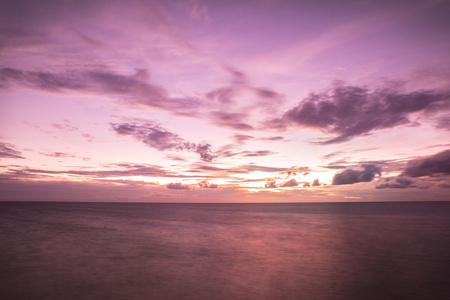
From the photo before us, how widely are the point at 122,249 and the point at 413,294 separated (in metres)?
24.0

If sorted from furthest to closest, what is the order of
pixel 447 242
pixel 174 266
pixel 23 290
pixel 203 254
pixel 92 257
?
pixel 447 242
pixel 203 254
pixel 92 257
pixel 174 266
pixel 23 290

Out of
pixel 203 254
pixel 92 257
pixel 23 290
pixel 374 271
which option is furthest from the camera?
pixel 203 254

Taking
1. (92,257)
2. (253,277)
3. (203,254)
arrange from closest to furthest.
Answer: (253,277), (92,257), (203,254)

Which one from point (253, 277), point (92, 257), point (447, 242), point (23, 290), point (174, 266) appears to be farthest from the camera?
point (447, 242)

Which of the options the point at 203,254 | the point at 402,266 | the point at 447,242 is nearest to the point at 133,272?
the point at 203,254

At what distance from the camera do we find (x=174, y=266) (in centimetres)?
2155

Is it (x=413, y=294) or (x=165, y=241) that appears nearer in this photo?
(x=413, y=294)

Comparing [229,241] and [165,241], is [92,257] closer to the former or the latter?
[165,241]

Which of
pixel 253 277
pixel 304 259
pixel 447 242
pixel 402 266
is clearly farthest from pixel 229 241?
pixel 447 242

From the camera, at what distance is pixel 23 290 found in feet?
51.4

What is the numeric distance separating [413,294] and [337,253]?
37.4ft

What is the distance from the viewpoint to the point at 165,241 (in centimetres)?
3359

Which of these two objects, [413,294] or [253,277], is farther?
[253,277]

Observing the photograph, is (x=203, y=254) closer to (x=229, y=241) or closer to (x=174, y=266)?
(x=174, y=266)
